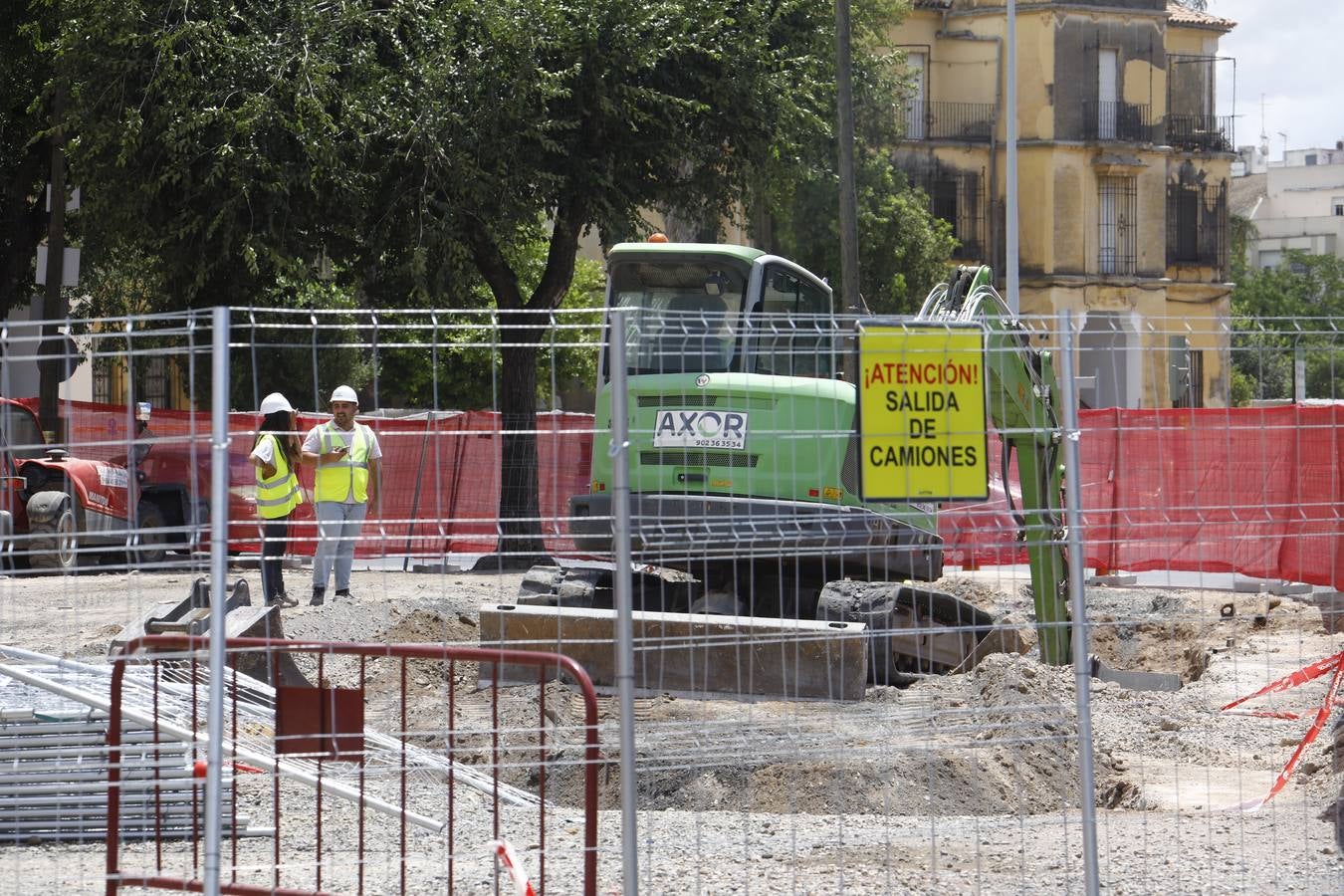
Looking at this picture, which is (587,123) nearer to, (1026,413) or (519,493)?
(1026,413)

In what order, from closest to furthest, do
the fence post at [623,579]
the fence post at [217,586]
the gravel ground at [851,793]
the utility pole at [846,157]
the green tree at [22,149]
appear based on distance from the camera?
1. the fence post at [217,586]
2. the fence post at [623,579]
3. the gravel ground at [851,793]
4. the utility pole at [846,157]
5. the green tree at [22,149]

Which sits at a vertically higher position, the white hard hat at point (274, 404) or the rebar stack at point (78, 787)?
the white hard hat at point (274, 404)

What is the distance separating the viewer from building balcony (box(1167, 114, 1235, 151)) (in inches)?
2046

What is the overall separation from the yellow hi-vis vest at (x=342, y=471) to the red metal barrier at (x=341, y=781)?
0.94 m

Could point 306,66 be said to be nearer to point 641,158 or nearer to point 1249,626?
point 641,158

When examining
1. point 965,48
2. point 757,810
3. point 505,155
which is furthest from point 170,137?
point 965,48

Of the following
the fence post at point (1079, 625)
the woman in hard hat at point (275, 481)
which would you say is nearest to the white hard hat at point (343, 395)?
the woman in hard hat at point (275, 481)

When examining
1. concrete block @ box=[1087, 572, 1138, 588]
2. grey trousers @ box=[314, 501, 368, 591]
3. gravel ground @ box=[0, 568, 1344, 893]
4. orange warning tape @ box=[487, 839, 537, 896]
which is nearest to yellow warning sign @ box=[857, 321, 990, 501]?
gravel ground @ box=[0, 568, 1344, 893]

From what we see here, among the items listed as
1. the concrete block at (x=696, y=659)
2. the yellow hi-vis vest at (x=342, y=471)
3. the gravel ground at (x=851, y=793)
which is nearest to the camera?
the gravel ground at (x=851, y=793)

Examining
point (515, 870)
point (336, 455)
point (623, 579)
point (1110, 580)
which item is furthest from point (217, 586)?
point (1110, 580)

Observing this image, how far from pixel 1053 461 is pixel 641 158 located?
10713 millimetres

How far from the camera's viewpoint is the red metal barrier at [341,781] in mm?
5277

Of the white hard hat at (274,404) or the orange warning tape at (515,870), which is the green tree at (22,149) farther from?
the orange warning tape at (515,870)

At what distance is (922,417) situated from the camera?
5.45 meters
